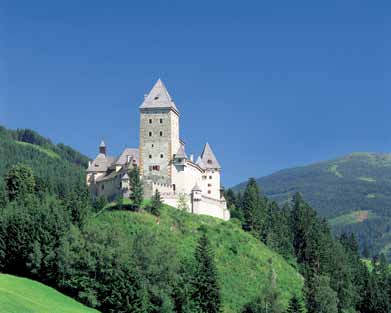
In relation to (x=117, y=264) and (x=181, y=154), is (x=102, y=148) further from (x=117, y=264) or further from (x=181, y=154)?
(x=117, y=264)

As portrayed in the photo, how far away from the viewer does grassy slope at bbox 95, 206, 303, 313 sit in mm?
98688

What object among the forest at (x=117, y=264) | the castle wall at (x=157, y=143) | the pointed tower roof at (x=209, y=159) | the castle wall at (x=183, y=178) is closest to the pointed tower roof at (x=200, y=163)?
the pointed tower roof at (x=209, y=159)

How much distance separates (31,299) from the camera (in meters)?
65.7

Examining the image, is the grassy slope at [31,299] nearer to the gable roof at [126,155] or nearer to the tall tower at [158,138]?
the tall tower at [158,138]

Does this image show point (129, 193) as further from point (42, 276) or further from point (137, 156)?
point (42, 276)

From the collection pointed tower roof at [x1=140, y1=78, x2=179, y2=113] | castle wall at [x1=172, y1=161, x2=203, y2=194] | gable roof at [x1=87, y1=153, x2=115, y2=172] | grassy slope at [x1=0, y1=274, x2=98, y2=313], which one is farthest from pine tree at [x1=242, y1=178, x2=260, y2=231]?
grassy slope at [x1=0, y1=274, x2=98, y2=313]

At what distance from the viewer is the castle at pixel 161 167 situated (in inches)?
4395

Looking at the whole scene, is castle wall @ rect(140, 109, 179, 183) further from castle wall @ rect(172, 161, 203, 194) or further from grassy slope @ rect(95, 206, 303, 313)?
grassy slope @ rect(95, 206, 303, 313)

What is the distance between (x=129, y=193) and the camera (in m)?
110

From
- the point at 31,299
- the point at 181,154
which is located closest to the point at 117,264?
the point at 31,299

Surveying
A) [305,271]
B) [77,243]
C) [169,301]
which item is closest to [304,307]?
[305,271]

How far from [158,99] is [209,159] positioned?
15237 mm

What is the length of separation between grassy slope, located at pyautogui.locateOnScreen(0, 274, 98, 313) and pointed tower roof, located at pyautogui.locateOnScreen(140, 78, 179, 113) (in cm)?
4610

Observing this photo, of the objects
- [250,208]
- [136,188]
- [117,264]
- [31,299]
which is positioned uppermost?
[136,188]
